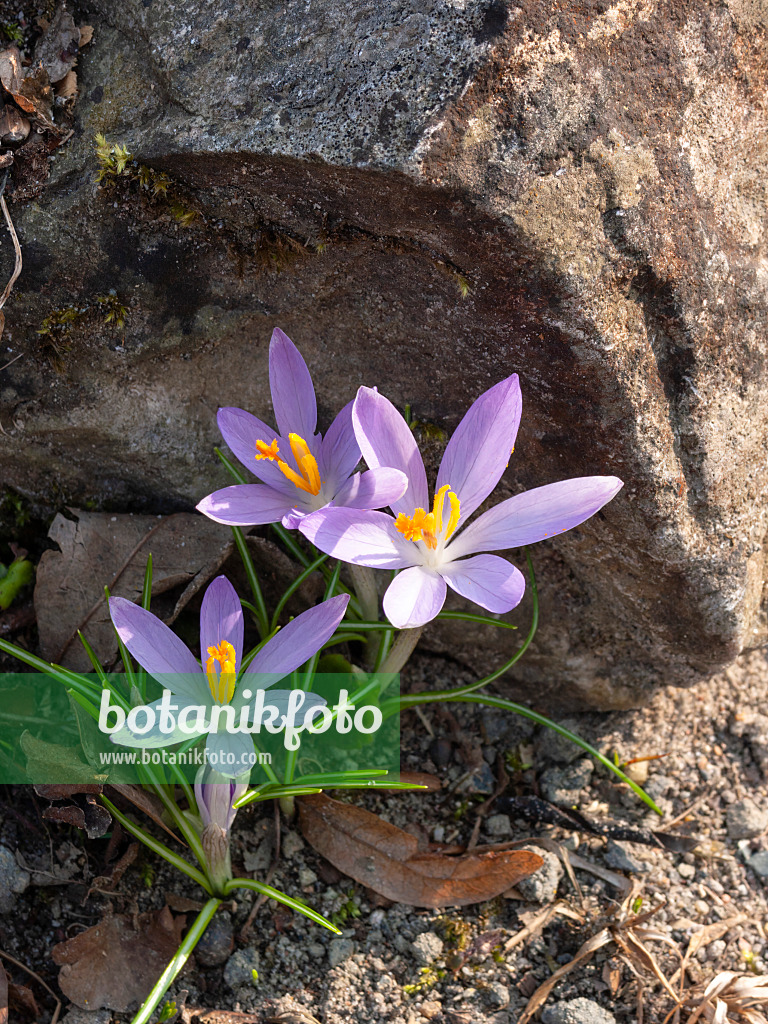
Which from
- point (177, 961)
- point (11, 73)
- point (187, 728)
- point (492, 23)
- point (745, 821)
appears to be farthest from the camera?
point (745, 821)

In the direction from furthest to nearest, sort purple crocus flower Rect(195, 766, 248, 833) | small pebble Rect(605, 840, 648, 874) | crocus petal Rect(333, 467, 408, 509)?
small pebble Rect(605, 840, 648, 874) < purple crocus flower Rect(195, 766, 248, 833) < crocus petal Rect(333, 467, 408, 509)

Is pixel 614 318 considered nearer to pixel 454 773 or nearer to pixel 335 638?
pixel 335 638

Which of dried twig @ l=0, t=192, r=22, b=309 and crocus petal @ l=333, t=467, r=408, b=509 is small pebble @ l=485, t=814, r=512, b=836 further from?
dried twig @ l=0, t=192, r=22, b=309

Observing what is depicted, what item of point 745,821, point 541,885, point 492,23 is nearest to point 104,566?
point 541,885

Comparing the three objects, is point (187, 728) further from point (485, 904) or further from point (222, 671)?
point (485, 904)

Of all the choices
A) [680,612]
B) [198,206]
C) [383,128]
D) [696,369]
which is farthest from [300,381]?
[680,612]

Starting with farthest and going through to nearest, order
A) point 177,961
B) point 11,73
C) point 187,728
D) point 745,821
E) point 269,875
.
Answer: point 745,821 < point 269,875 < point 11,73 < point 177,961 < point 187,728

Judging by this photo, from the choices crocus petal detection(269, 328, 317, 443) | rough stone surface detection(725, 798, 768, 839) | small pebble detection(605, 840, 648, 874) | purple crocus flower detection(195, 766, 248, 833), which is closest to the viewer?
purple crocus flower detection(195, 766, 248, 833)

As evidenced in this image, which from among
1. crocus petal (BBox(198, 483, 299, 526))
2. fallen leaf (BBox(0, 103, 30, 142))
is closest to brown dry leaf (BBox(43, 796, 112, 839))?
crocus petal (BBox(198, 483, 299, 526))
